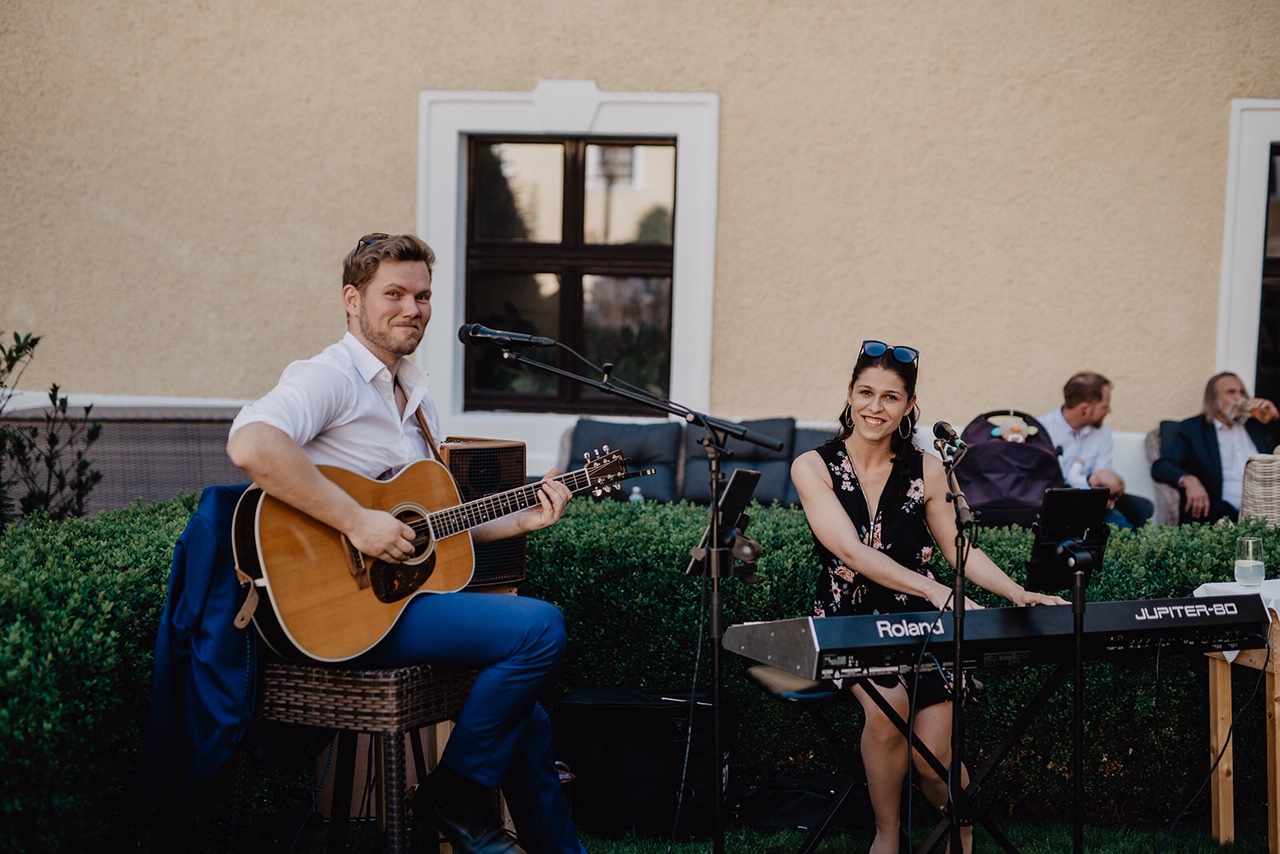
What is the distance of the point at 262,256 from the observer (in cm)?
790

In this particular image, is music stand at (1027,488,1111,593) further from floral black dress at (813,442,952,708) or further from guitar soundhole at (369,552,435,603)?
guitar soundhole at (369,552,435,603)

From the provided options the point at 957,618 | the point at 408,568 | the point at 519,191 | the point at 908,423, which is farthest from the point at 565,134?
the point at 957,618

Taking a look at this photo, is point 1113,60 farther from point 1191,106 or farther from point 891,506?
point 891,506

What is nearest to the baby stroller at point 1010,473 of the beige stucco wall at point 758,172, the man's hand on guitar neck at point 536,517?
the beige stucco wall at point 758,172

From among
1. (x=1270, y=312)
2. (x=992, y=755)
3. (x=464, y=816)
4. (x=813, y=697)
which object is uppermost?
(x=1270, y=312)

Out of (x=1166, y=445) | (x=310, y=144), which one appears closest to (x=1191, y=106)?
(x=1166, y=445)

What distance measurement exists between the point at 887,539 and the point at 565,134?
4.96m

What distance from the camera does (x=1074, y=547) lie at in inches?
116

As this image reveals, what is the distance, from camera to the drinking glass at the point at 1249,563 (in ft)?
12.6

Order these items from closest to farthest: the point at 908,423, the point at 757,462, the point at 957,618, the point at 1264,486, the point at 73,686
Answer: the point at 73,686 < the point at 957,618 < the point at 908,423 < the point at 1264,486 < the point at 757,462

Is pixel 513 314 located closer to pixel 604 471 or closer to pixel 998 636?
pixel 604 471

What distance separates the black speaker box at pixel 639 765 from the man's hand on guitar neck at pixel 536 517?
71cm

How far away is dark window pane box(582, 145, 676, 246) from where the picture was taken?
8.00 metres

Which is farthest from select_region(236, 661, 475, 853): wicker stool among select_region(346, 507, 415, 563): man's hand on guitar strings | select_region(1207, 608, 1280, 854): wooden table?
select_region(1207, 608, 1280, 854): wooden table
